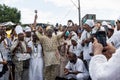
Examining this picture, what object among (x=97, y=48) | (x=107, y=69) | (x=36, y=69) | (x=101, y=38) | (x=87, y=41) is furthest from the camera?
(x=36, y=69)

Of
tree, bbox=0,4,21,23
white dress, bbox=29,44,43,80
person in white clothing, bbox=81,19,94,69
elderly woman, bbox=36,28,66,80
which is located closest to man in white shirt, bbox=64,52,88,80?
person in white clothing, bbox=81,19,94,69

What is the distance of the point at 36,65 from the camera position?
11.9 m

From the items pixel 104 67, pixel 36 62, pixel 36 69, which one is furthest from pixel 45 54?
pixel 104 67

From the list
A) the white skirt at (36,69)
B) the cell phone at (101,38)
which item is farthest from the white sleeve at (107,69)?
the white skirt at (36,69)

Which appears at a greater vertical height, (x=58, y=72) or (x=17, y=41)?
(x=17, y=41)

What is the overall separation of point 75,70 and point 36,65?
2.07 meters

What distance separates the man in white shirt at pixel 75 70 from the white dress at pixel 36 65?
1666mm

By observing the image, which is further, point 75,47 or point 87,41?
point 75,47

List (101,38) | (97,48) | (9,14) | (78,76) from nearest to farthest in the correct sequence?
(97,48) < (101,38) < (78,76) < (9,14)

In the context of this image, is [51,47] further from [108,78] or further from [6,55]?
[108,78]

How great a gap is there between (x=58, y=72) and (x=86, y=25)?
1917 mm

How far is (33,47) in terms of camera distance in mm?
11898

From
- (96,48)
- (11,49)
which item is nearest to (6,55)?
(11,49)

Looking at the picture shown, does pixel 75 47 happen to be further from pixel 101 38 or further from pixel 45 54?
pixel 101 38
